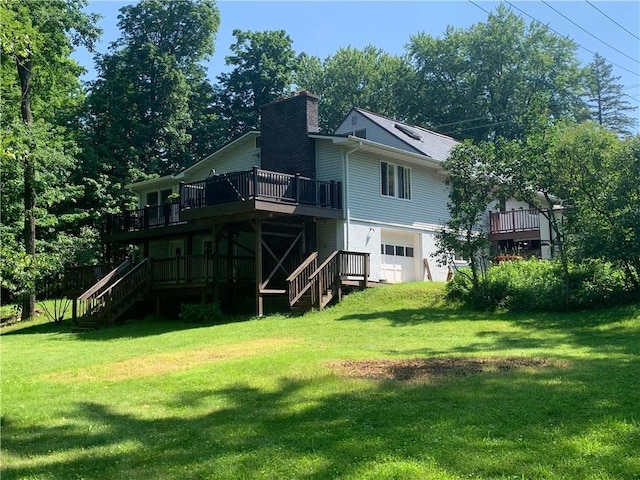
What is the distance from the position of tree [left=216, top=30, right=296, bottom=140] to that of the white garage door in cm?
2488

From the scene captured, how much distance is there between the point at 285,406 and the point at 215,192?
526 inches

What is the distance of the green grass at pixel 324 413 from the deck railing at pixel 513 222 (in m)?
15.0

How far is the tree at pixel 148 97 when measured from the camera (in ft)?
120

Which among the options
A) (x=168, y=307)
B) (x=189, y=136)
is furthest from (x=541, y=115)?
(x=189, y=136)

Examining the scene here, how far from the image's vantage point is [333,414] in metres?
6.13

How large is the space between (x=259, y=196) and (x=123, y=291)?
19.8ft

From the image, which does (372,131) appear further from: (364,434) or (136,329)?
(364,434)

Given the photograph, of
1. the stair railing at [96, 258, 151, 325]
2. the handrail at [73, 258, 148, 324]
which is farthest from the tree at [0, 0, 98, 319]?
the stair railing at [96, 258, 151, 325]

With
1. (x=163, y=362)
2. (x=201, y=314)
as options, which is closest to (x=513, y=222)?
(x=201, y=314)

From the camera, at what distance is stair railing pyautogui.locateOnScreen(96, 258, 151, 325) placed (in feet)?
62.4

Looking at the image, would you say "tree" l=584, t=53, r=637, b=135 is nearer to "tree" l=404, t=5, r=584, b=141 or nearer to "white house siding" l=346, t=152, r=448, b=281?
"tree" l=404, t=5, r=584, b=141

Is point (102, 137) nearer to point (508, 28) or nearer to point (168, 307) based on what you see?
point (168, 307)

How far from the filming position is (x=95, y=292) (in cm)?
1962

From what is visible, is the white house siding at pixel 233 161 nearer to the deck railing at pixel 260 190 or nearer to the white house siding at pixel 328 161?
the white house siding at pixel 328 161
